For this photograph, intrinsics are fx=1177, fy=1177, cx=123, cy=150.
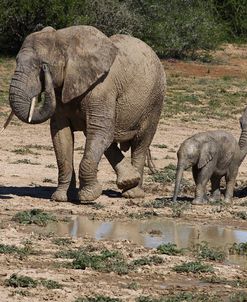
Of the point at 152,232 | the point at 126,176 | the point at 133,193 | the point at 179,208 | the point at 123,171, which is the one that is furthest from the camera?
the point at 133,193

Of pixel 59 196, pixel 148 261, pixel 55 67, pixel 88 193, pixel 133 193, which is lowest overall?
pixel 133 193

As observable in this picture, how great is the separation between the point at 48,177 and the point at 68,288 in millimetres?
6563

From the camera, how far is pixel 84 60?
1252cm

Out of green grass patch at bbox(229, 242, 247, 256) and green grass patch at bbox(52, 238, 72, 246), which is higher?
green grass patch at bbox(229, 242, 247, 256)

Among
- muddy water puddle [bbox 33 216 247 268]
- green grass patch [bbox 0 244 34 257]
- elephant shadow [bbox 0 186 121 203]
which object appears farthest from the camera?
elephant shadow [bbox 0 186 121 203]

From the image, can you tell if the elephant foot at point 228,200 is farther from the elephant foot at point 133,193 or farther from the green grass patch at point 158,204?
the elephant foot at point 133,193

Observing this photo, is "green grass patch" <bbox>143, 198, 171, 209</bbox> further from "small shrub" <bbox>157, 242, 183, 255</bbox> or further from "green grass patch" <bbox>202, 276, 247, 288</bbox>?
"green grass patch" <bbox>202, 276, 247, 288</bbox>

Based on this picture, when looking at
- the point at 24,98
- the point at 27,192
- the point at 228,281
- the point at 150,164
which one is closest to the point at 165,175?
the point at 150,164

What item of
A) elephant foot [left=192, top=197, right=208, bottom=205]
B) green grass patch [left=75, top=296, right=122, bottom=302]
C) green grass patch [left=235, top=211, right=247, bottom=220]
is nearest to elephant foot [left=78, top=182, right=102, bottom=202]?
elephant foot [left=192, top=197, right=208, bottom=205]

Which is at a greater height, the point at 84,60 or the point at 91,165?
the point at 84,60

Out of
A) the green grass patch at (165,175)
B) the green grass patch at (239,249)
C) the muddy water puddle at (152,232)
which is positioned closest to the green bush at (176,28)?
the green grass patch at (165,175)

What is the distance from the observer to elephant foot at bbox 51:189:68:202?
42.0 feet

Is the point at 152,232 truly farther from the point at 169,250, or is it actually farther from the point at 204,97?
the point at 204,97

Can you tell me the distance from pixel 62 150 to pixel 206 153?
1.60 meters
